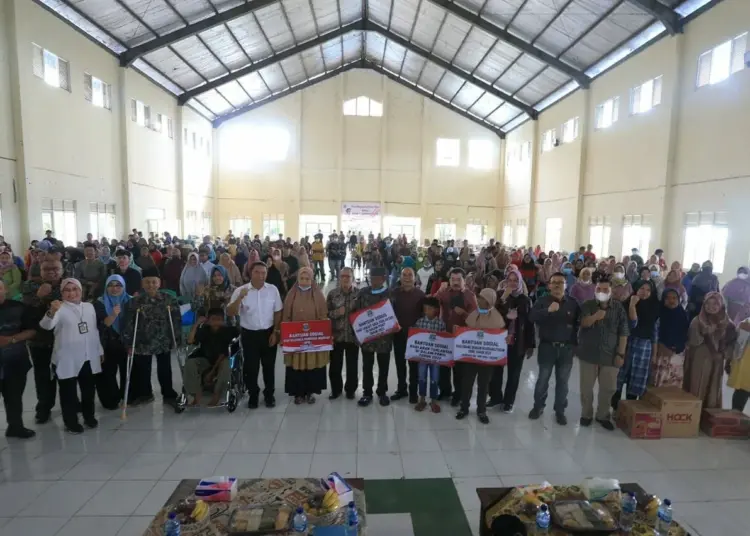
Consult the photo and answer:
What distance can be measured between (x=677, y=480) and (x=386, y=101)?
2359 centimetres

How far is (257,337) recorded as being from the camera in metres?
5.30

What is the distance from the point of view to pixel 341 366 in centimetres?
561

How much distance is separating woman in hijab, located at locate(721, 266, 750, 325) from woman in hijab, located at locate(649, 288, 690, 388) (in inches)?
98.5

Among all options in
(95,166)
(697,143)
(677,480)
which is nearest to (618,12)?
(697,143)

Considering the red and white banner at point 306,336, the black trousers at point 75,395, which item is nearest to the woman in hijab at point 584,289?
the red and white banner at point 306,336

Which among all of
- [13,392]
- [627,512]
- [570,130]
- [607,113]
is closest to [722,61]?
[607,113]

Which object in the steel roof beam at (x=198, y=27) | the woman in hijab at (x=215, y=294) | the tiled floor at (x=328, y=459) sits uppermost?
the steel roof beam at (x=198, y=27)

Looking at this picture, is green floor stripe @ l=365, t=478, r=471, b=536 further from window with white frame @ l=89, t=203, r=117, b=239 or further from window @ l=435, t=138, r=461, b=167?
window @ l=435, t=138, r=461, b=167

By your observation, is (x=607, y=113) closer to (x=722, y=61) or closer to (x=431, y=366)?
(x=722, y=61)

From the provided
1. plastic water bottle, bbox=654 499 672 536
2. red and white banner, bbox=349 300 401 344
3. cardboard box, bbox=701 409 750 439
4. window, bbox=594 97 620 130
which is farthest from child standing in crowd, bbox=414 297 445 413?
window, bbox=594 97 620 130

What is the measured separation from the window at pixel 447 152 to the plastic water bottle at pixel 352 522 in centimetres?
2437

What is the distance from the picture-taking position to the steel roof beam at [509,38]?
15.2 metres

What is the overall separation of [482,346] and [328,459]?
2.00m

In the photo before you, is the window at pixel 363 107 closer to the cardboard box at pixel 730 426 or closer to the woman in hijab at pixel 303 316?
the woman in hijab at pixel 303 316
